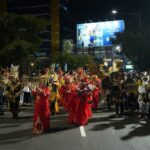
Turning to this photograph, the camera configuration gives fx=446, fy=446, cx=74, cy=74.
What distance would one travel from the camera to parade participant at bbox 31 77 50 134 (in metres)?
13.0

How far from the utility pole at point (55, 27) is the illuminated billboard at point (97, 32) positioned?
2073 inches

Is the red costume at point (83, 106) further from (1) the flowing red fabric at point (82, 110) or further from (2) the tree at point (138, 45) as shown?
(2) the tree at point (138, 45)

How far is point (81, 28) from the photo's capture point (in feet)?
261

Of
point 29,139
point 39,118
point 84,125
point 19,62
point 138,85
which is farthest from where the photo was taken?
point 19,62

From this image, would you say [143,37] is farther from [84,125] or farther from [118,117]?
[84,125]

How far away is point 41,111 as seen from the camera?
13.1 m

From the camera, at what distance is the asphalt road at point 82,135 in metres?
10.7

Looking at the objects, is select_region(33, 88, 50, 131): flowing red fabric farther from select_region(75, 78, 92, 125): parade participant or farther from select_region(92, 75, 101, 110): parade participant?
select_region(92, 75, 101, 110): parade participant

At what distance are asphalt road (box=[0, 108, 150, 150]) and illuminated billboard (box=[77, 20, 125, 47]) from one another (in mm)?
59421

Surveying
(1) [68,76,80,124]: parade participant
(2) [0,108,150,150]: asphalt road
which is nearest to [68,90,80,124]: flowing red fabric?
(1) [68,76,80,124]: parade participant

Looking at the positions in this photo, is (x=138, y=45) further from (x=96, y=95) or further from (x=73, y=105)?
(x=73, y=105)

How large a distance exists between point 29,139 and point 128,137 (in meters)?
2.68

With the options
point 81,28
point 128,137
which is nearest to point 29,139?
point 128,137

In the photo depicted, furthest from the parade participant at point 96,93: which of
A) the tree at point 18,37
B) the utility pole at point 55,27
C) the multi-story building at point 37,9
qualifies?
the multi-story building at point 37,9
